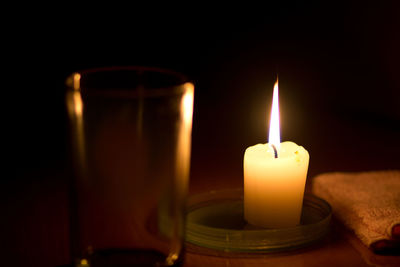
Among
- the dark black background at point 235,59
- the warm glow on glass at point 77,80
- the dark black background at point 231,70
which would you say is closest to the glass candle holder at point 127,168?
the warm glow on glass at point 77,80

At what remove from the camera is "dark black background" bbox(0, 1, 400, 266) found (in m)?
1.00

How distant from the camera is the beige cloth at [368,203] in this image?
673mm

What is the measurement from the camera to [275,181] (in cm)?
68

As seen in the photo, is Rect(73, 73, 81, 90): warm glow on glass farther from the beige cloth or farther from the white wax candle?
the beige cloth

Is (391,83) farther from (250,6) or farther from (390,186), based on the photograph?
(390,186)

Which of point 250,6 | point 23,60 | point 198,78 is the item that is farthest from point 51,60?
point 250,6

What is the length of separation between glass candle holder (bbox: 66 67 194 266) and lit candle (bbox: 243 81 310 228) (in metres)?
0.13

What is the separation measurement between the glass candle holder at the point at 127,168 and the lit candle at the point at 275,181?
135 millimetres

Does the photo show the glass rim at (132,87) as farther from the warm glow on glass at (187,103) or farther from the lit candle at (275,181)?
the lit candle at (275,181)

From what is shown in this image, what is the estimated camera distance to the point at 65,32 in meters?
1.54

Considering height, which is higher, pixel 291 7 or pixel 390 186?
pixel 291 7

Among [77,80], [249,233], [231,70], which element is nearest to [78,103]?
[77,80]

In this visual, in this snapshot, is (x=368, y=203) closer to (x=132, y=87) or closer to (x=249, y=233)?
(x=249, y=233)

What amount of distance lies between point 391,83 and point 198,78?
500 millimetres
